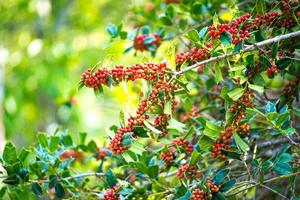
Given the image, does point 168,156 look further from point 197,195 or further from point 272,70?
point 272,70

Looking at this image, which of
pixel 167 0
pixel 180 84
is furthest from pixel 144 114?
pixel 167 0

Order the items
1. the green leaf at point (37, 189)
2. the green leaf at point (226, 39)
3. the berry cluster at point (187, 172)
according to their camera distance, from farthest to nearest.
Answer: the green leaf at point (37, 189)
the berry cluster at point (187, 172)
the green leaf at point (226, 39)

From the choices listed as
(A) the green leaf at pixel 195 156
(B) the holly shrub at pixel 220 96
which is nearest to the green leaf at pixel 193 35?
(B) the holly shrub at pixel 220 96

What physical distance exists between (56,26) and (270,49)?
160 inches

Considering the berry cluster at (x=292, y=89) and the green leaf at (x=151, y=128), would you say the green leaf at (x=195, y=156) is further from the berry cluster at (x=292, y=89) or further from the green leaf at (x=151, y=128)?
the berry cluster at (x=292, y=89)

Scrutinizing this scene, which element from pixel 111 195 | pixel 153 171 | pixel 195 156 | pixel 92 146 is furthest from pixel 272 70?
pixel 92 146

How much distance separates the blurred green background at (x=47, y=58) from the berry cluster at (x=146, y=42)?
0.87 meters

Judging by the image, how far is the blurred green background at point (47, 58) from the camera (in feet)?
12.1

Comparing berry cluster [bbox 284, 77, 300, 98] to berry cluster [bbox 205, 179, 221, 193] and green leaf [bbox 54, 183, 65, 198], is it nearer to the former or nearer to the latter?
berry cluster [bbox 205, 179, 221, 193]

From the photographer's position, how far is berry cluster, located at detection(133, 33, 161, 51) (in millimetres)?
1590

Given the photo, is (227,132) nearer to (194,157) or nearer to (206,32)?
(194,157)

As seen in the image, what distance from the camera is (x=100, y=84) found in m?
1.10

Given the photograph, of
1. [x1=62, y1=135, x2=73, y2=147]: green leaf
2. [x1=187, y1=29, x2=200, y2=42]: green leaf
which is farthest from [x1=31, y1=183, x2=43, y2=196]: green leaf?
[x1=187, y1=29, x2=200, y2=42]: green leaf

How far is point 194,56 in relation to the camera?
1.12 m
